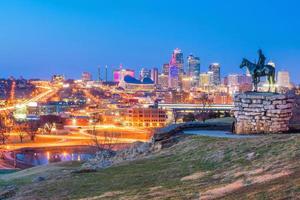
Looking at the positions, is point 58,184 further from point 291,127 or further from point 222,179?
point 291,127

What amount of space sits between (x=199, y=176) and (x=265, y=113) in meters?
8.53

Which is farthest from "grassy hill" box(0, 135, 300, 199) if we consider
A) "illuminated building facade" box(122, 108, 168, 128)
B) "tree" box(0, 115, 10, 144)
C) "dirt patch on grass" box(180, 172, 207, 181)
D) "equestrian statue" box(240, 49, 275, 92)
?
"illuminated building facade" box(122, 108, 168, 128)

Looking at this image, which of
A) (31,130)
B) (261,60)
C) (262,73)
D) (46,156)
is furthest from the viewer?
(31,130)

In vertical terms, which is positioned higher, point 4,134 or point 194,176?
point 194,176

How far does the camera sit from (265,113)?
2256cm

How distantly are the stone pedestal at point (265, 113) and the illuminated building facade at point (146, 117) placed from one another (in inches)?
3670

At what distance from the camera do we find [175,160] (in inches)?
742

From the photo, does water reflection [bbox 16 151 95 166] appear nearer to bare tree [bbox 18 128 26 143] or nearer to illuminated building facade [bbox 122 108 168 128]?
bare tree [bbox 18 128 26 143]

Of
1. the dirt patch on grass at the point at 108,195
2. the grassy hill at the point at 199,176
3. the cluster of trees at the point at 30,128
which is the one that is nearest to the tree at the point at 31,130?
the cluster of trees at the point at 30,128

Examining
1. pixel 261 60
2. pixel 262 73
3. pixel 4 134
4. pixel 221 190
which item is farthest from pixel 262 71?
pixel 4 134

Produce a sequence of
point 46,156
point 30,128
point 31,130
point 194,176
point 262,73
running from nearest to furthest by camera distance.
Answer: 1. point 194,176
2. point 262,73
3. point 46,156
4. point 31,130
5. point 30,128

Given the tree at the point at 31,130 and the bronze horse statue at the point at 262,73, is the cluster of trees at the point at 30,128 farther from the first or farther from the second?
the bronze horse statue at the point at 262,73

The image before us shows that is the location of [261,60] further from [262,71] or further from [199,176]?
[199,176]

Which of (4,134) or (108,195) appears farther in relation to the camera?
(4,134)
